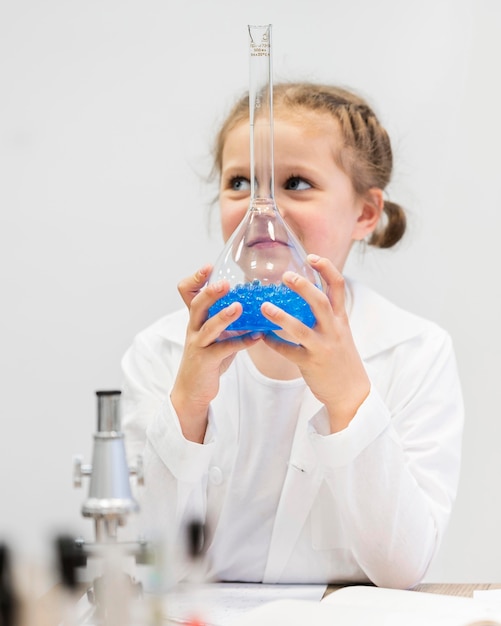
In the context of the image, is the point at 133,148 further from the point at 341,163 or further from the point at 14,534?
the point at 14,534

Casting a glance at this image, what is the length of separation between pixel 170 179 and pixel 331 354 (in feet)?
2.74

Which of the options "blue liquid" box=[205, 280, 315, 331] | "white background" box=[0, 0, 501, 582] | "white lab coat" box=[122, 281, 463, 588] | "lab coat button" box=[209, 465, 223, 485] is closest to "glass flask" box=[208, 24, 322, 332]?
"blue liquid" box=[205, 280, 315, 331]

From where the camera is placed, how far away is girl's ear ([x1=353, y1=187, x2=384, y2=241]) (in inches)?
45.3

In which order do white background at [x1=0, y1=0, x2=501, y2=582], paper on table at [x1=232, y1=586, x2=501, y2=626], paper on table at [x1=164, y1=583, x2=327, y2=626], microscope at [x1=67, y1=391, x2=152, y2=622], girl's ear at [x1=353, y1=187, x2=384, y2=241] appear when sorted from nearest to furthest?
microscope at [x1=67, y1=391, x2=152, y2=622] → paper on table at [x1=232, y1=586, x2=501, y2=626] → paper on table at [x1=164, y1=583, x2=327, y2=626] → girl's ear at [x1=353, y1=187, x2=384, y2=241] → white background at [x1=0, y1=0, x2=501, y2=582]

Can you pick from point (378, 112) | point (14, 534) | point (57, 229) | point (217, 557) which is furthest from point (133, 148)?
point (14, 534)

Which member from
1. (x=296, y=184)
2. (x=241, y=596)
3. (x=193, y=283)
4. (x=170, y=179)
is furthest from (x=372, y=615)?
(x=170, y=179)

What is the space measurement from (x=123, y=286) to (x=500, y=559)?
720 millimetres

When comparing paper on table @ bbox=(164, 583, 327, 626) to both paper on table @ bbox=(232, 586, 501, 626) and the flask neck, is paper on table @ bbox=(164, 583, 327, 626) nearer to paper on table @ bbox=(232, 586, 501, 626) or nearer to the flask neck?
paper on table @ bbox=(232, 586, 501, 626)

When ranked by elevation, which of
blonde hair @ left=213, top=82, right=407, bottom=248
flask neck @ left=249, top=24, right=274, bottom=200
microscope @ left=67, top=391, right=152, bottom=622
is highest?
blonde hair @ left=213, top=82, right=407, bottom=248

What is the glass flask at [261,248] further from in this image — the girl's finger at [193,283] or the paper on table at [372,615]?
the paper on table at [372,615]

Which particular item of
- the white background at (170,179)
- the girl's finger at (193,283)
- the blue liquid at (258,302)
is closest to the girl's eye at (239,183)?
the girl's finger at (193,283)

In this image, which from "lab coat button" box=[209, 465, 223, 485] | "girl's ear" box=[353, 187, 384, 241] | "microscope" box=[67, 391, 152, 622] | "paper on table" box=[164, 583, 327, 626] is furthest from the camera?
"girl's ear" box=[353, 187, 384, 241]

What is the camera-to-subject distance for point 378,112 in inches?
61.0

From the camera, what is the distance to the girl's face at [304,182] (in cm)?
104
